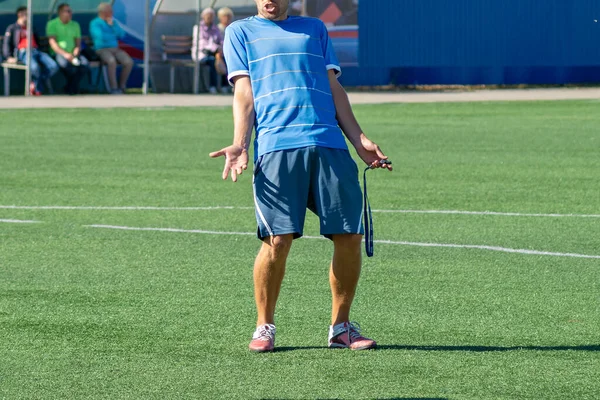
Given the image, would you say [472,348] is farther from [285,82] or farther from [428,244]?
[428,244]

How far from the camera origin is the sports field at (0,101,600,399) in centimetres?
568

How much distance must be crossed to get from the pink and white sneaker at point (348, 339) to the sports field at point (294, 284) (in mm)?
64

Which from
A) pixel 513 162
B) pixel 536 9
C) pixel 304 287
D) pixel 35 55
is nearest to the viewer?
pixel 304 287

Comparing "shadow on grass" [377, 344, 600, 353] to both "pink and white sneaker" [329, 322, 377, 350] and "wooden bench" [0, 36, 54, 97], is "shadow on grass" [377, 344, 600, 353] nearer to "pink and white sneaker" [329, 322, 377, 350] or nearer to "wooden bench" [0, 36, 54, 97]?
"pink and white sneaker" [329, 322, 377, 350]

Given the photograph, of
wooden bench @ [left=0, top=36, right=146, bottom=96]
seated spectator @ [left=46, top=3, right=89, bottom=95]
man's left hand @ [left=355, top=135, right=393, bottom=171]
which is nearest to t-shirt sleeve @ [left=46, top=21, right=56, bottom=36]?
seated spectator @ [left=46, top=3, right=89, bottom=95]

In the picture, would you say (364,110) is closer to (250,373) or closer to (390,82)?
(390,82)

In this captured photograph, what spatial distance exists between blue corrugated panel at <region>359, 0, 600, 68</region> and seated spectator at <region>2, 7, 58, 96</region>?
743cm

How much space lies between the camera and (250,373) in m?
5.75

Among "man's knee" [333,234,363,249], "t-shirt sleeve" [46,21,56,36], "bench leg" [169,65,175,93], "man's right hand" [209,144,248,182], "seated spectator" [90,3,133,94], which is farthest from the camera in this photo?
"bench leg" [169,65,175,93]

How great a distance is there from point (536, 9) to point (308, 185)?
81.6 ft

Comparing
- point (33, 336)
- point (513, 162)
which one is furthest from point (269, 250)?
point (513, 162)

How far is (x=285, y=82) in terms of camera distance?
6148mm

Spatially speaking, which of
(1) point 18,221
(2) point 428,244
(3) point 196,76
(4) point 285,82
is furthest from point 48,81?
(4) point 285,82

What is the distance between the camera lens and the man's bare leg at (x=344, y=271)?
6.21 m
